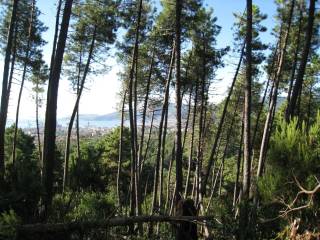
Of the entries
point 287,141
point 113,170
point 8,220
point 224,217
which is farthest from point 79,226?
point 113,170

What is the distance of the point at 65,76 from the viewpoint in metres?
22.8

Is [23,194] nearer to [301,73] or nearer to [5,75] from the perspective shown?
[301,73]

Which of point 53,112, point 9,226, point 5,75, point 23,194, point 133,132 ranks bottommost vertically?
point 9,226

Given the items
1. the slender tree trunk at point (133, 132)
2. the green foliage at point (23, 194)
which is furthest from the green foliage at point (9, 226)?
the slender tree trunk at point (133, 132)

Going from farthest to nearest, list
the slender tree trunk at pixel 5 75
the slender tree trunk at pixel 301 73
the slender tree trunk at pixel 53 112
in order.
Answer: the slender tree trunk at pixel 5 75 < the slender tree trunk at pixel 301 73 < the slender tree trunk at pixel 53 112

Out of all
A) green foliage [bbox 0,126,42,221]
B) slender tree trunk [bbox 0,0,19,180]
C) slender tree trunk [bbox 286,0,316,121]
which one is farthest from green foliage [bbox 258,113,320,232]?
slender tree trunk [bbox 0,0,19,180]

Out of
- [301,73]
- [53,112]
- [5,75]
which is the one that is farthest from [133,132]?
[301,73]

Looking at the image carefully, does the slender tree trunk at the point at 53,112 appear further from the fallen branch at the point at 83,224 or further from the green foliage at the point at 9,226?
the green foliage at the point at 9,226

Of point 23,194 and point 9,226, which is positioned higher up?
point 23,194

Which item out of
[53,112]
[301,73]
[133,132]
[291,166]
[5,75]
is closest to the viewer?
[291,166]

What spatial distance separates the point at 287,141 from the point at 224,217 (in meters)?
2.01

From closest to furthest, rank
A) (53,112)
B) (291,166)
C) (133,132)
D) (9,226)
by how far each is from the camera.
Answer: (291,166) → (9,226) → (53,112) → (133,132)

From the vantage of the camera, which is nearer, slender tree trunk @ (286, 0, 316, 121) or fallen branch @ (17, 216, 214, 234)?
fallen branch @ (17, 216, 214, 234)

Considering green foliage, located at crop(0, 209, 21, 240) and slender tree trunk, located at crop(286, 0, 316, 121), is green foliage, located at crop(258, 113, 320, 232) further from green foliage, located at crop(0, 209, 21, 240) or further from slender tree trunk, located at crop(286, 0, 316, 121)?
slender tree trunk, located at crop(286, 0, 316, 121)
